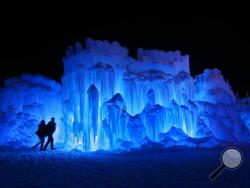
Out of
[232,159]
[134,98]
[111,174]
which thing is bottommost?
[111,174]

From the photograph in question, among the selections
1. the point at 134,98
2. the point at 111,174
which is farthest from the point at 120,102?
the point at 111,174

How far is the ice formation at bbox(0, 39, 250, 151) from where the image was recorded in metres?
20.7

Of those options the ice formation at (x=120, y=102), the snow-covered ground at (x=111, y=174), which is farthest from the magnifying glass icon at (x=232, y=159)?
the ice formation at (x=120, y=102)

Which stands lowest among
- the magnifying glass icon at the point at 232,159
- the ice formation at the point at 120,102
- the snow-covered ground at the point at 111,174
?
the snow-covered ground at the point at 111,174

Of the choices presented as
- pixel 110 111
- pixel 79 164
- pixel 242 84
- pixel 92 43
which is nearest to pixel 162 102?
pixel 110 111

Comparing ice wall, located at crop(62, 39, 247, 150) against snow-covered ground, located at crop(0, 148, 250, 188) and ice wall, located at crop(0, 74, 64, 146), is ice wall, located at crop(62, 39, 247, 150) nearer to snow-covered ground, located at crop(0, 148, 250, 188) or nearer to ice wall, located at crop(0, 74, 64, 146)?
ice wall, located at crop(0, 74, 64, 146)

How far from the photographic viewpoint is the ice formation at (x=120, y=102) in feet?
68.0

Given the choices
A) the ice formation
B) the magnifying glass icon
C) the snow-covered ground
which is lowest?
the snow-covered ground

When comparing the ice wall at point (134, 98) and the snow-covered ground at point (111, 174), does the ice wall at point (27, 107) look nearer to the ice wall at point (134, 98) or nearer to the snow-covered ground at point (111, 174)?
the ice wall at point (134, 98)

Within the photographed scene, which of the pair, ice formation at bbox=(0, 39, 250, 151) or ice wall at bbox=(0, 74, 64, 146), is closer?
ice formation at bbox=(0, 39, 250, 151)

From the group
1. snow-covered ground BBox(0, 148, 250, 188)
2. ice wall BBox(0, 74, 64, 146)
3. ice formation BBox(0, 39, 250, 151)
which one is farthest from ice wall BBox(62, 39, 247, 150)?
snow-covered ground BBox(0, 148, 250, 188)

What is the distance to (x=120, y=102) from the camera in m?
20.7

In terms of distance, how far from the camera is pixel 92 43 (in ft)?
73.7

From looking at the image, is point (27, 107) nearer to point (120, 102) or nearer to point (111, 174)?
point (120, 102)
